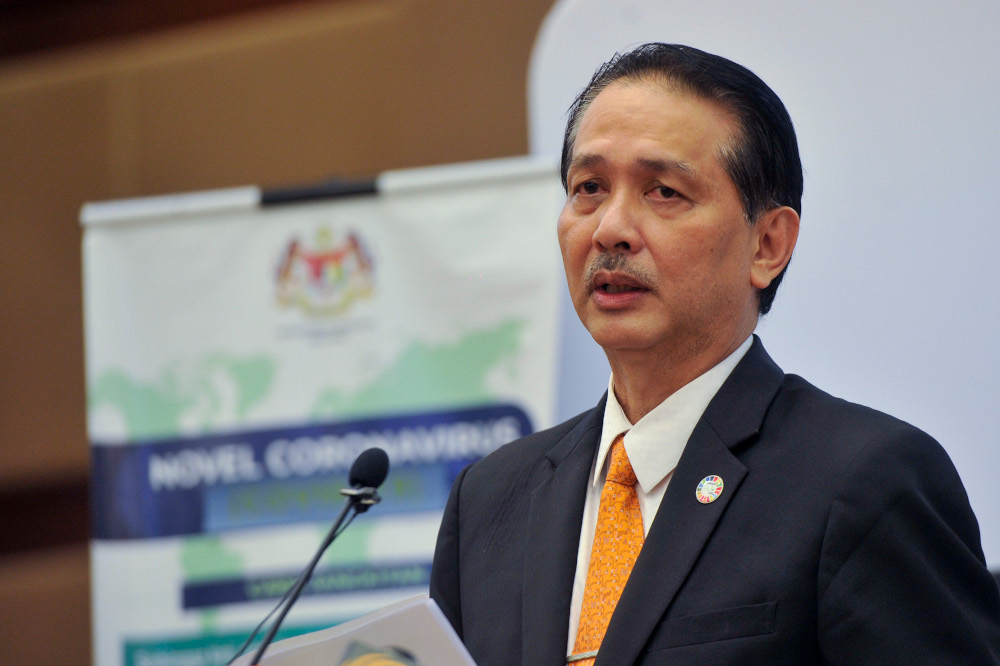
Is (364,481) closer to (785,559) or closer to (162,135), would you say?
(785,559)

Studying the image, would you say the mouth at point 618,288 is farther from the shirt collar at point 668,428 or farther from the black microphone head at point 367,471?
the black microphone head at point 367,471

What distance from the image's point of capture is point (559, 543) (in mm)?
1518

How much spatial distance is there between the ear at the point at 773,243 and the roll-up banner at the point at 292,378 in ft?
5.02

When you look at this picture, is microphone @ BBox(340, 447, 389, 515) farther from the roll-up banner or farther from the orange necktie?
the roll-up banner

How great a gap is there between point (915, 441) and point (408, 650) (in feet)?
2.16

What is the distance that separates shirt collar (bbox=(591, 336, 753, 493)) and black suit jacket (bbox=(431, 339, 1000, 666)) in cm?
3

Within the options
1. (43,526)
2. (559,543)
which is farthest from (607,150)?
(43,526)

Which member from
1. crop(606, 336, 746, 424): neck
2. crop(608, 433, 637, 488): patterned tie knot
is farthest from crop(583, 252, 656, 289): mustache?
crop(608, 433, 637, 488): patterned tie knot

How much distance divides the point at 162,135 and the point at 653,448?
333cm

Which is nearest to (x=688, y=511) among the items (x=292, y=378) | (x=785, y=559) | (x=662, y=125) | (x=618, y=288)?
(x=785, y=559)

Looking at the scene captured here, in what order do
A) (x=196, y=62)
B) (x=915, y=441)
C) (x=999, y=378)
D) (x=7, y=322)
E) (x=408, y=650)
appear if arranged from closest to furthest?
1. (x=408, y=650)
2. (x=915, y=441)
3. (x=999, y=378)
4. (x=196, y=62)
5. (x=7, y=322)

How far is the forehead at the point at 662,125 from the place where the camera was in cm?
153

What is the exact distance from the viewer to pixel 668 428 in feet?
4.99

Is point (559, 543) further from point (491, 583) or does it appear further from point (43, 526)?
point (43, 526)
